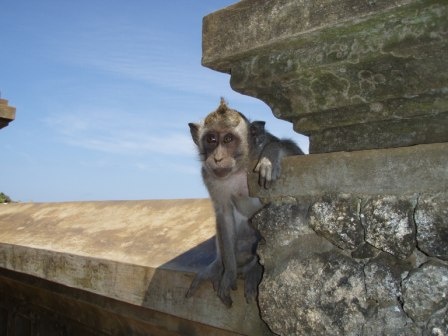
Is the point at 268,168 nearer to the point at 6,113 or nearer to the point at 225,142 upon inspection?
the point at 225,142

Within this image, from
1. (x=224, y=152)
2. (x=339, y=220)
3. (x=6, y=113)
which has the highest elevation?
(x=6, y=113)

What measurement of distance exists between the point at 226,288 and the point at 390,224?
931 mm

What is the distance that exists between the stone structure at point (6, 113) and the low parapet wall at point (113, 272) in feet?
6.82

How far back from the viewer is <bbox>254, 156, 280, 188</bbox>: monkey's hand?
1.92 m

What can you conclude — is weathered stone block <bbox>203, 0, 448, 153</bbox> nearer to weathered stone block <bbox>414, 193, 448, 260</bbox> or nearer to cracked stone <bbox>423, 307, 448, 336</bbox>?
weathered stone block <bbox>414, 193, 448, 260</bbox>

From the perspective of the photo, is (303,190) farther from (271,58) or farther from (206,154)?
(206,154)

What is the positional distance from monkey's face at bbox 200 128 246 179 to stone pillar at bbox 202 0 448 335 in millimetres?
1168

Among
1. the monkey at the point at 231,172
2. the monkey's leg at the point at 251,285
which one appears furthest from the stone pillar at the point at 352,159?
the monkey at the point at 231,172

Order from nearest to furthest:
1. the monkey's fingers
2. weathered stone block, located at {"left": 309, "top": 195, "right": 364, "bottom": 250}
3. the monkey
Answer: weathered stone block, located at {"left": 309, "top": 195, "right": 364, "bottom": 250}, the monkey's fingers, the monkey

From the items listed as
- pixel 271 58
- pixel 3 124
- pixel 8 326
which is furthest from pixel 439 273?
pixel 3 124

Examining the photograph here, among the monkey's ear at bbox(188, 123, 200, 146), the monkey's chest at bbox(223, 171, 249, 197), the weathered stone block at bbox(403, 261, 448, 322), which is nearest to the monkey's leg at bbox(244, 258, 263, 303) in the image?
the weathered stone block at bbox(403, 261, 448, 322)

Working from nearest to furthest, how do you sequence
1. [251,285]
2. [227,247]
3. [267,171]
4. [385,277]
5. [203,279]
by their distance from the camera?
[385,277]
[267,171]
[251,285]
[203,279]
[227,247]

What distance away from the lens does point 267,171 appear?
6.45 feet

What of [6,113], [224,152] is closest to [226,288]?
[224,152]
